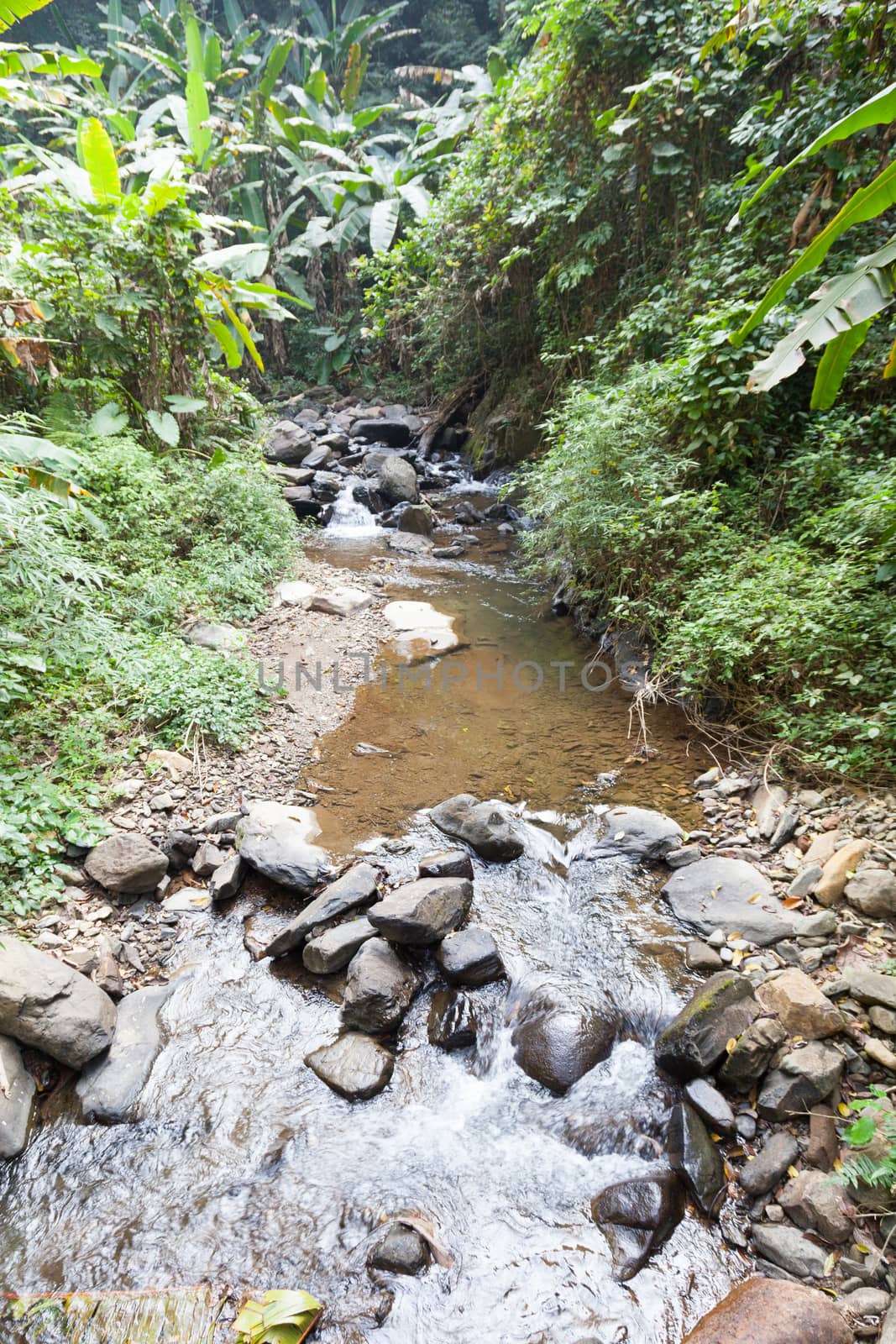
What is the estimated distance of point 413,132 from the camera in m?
19.8

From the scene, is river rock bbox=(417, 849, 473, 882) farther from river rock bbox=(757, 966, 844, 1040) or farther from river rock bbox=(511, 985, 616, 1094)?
river rock bbox=(757, 966, 844, 1040)

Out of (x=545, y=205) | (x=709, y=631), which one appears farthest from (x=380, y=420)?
(x=709, y=631)

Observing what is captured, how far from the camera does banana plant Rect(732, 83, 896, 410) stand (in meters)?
2.67

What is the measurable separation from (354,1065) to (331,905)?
0.83 meters

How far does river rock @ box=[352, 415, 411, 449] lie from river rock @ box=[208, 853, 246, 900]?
42.7ft

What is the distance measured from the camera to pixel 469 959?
328cm

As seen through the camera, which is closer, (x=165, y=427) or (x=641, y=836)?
(x=641, y=836)

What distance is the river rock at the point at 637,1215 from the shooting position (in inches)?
90.1

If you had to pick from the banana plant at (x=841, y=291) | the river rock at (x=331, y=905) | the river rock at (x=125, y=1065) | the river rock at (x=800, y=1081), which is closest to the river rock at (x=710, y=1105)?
the river rock at (x=800, y=1081)

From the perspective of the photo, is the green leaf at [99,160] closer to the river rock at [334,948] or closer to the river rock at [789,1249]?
the river rock at [334,948]

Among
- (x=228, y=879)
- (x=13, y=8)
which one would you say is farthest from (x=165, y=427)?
(x=228, y=879)

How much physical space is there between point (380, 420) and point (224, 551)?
374 inches

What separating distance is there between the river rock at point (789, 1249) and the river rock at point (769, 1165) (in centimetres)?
11

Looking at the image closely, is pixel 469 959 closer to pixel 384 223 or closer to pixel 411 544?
pixel 411 544
